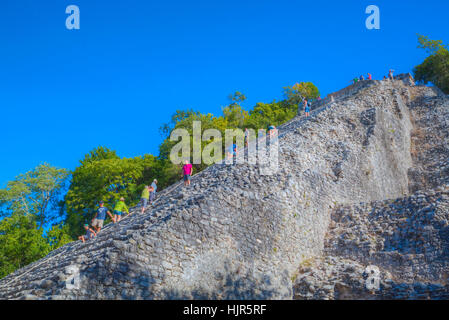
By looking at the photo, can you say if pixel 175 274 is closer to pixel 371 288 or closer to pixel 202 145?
pixel 371 288

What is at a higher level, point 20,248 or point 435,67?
point 435,67

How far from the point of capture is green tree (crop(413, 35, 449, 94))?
1320 inches

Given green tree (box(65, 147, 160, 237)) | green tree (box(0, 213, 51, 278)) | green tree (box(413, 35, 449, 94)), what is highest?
green tree (box(413, 35, 449, 94))

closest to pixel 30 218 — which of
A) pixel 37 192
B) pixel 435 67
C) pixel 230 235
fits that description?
pixel 37 192

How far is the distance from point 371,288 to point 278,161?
5.83 meters

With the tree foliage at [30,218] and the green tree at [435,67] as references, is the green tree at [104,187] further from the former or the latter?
the green tree at [435,67]

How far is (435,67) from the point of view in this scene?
34.7 m

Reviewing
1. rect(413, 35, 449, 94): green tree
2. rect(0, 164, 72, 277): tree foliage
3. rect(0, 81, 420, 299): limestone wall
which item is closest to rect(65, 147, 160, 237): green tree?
rect(0, 164, 72, 277): tree foliage

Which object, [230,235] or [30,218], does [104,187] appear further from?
[230,235]

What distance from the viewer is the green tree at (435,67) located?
3353 centimetres

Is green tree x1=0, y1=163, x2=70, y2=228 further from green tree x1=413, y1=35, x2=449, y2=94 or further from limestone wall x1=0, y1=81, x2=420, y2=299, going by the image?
green tree x1=413, y1=35, x2=449, y2=94
